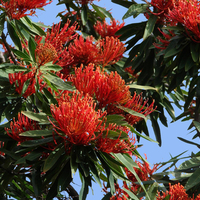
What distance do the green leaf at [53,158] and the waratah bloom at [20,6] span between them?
934 millimetres

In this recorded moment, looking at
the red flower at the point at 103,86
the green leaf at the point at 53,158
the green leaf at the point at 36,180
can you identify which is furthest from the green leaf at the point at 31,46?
the green leaf at the point at 36,180

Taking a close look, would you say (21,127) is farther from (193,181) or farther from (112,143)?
(193,181)

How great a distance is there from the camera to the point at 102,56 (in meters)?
2.92

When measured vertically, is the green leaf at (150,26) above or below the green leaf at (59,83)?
above

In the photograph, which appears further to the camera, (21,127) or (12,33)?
(12,33)

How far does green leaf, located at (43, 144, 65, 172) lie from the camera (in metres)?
2.16

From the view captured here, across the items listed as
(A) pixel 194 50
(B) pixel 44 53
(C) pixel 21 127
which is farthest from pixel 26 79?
(A) pixel 194 50

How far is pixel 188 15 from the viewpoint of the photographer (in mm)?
2717

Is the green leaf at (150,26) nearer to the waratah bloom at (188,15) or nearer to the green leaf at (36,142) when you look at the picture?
the waratah bloom at (188,15)

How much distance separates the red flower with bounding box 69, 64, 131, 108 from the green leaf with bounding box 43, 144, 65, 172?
0.35 m

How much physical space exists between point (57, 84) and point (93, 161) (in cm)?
51

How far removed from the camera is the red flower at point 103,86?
225 centimetres

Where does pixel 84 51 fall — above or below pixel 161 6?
below

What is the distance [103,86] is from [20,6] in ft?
2.69
